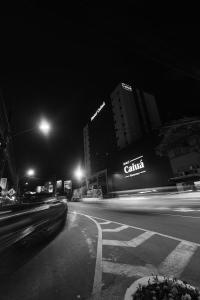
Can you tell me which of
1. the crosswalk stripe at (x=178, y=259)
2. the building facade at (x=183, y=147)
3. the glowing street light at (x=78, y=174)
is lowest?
the crosswalk stripe at (x=178, y=259)

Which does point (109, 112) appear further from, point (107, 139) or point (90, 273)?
point (90, 273)

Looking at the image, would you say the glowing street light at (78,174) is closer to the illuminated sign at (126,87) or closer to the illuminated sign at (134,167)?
the illuminated sign at (134,167)

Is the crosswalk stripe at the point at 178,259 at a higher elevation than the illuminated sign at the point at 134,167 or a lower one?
lower

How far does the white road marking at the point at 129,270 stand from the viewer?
154 inches

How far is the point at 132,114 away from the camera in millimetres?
61062

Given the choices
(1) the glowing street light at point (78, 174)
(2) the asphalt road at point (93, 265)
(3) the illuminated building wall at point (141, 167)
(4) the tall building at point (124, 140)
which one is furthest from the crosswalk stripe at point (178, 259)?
(1) the glowing street light at point (78, 174)

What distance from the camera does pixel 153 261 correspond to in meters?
4.57

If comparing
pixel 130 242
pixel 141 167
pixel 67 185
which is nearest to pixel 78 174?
pixel 67 185

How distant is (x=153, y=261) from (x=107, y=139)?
6649cm

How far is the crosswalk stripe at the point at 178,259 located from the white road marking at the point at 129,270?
0.28 m

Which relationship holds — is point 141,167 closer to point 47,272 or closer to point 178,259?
point 178,259

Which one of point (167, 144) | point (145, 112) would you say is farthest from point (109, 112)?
point (167, 144)

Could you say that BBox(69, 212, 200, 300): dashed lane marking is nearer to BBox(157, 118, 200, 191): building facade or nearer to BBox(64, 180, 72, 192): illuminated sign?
BBox(157, 118, 200, 191): building facade

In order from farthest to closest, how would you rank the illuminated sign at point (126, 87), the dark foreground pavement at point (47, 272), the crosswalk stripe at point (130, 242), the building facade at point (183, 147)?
the illuminated sign at point (126, 87)
the building facade at point (183, 147)
the crosswalk stripe at point (130, 242)
the dark foreground pavement at point (47, 272)
